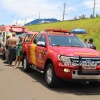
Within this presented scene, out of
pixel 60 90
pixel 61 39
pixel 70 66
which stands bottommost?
pixel 60 90

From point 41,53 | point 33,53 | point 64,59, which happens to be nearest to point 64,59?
point 64,59

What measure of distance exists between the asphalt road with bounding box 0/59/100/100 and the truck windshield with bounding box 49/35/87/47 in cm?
140

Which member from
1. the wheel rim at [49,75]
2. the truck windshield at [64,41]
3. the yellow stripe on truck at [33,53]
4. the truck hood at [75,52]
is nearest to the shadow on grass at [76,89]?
the wheel rim at [49,75]

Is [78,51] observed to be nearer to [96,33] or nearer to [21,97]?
[21,97]

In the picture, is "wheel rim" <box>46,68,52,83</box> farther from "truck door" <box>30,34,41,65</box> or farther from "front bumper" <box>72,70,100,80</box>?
"truck door" <box>30,34,41,65</box>

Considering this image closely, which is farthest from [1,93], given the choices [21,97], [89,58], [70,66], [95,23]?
[95,23]

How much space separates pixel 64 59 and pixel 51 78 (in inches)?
32.8

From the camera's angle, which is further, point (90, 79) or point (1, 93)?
point (90, 79)

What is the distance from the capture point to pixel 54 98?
27.9 feet

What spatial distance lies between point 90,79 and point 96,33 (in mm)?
26424

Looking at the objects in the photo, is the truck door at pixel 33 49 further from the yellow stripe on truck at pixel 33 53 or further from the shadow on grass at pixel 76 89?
the shadow on grass at pixel 76 89

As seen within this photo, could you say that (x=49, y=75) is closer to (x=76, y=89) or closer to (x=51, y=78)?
(x=51, y=78)

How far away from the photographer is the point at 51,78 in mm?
10031

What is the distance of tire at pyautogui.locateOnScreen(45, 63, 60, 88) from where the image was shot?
9906 mm
